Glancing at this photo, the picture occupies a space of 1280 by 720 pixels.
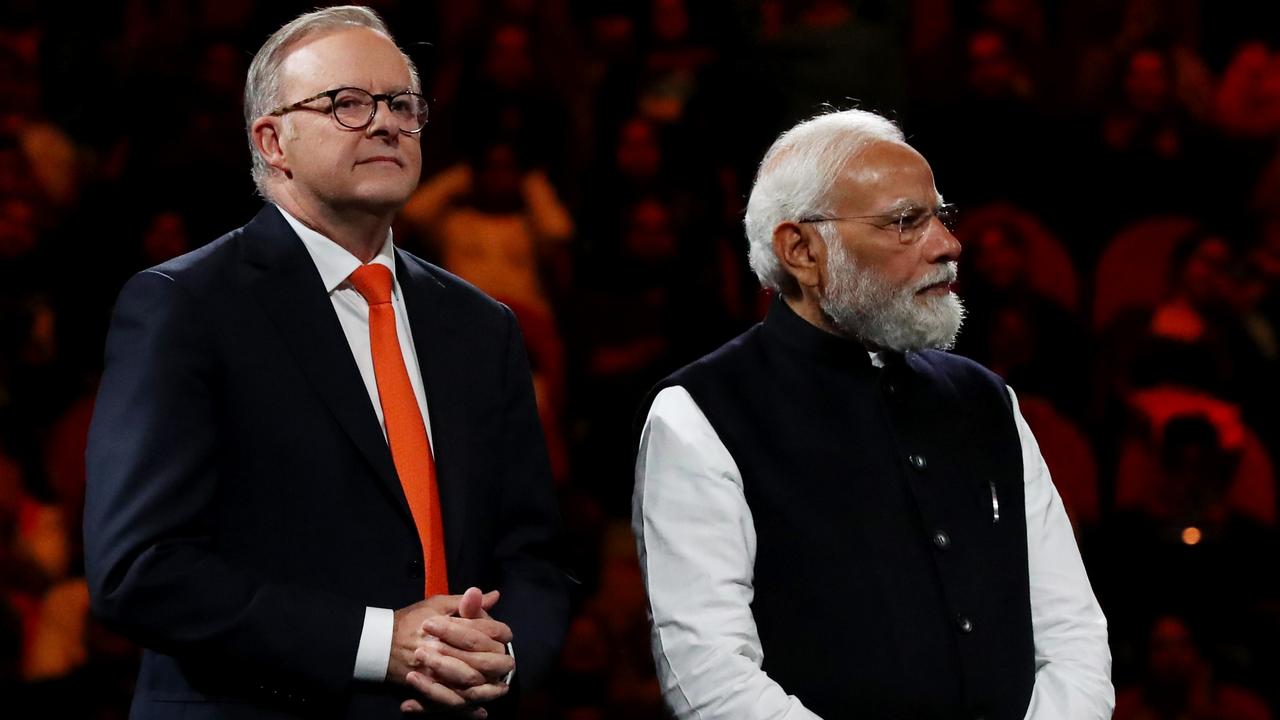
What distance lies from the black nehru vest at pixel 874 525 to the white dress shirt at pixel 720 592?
0.12 ft

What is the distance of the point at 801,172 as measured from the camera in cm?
240

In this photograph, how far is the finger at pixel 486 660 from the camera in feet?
6.27

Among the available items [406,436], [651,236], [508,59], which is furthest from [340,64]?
[508,59]

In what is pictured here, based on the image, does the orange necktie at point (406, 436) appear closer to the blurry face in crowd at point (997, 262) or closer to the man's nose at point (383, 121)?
the man's nose at point (383, 121)

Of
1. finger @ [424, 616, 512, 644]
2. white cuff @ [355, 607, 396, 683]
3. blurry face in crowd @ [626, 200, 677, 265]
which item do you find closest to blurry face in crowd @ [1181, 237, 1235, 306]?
blurry face in crowd @ [626, 200, 677, 265]

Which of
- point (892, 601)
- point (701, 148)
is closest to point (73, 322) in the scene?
point (701, 148)

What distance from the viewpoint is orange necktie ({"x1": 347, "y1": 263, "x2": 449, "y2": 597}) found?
6.72ft

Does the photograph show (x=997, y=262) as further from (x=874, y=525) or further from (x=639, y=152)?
(x=874, y=525)

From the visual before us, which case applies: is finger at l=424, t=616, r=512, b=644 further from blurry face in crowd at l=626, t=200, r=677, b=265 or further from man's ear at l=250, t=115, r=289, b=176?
blurry face in crowd at l=626, t=200, r=677, b=265

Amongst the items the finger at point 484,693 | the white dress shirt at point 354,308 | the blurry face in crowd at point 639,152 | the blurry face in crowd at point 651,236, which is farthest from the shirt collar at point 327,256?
the blurry face in crowd at point 639,152

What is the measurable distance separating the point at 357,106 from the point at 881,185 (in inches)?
31.0

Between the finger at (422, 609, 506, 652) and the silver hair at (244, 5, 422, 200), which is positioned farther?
the silver hair at (244, 5, 422, 200)

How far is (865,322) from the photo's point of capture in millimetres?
2375

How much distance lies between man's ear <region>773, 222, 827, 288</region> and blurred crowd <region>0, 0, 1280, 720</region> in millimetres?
2060
